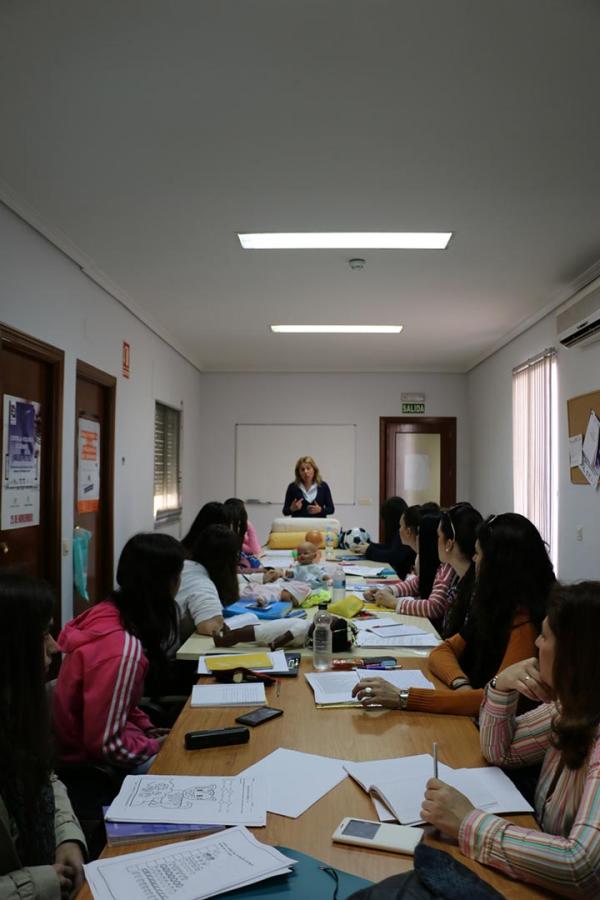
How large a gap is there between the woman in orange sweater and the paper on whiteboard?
2.93 meters

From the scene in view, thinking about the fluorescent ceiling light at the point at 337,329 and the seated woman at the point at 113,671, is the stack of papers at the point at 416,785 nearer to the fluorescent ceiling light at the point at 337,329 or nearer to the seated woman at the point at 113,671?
the seated woman at the point at 113,671

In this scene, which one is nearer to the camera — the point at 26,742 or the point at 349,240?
the point at 26,742

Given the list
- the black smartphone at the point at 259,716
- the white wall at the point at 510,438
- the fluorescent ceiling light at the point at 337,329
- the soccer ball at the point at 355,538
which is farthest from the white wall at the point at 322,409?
the black smartphone at the point at 259,716

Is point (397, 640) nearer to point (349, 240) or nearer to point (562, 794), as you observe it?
point (562, 794)

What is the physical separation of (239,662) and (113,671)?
0.64 meters

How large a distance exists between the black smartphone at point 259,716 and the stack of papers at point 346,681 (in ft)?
0.50

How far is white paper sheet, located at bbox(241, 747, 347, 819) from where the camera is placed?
1.47m

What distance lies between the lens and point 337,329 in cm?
686

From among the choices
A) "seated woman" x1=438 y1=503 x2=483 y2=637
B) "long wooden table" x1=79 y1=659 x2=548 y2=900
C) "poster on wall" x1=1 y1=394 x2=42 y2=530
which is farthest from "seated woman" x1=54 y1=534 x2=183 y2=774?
"poster on wall" x1=1 y1=394 x2=42 y2=530

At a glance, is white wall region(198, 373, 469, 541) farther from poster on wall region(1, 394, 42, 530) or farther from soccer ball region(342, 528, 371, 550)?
poster on wall region(1, 394, 42, 530)

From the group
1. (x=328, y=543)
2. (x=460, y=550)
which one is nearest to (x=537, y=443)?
(x=328, y=543)

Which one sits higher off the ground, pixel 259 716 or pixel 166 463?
pixel 166 463

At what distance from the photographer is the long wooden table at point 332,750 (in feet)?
4.20

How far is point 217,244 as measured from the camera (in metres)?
4.28
